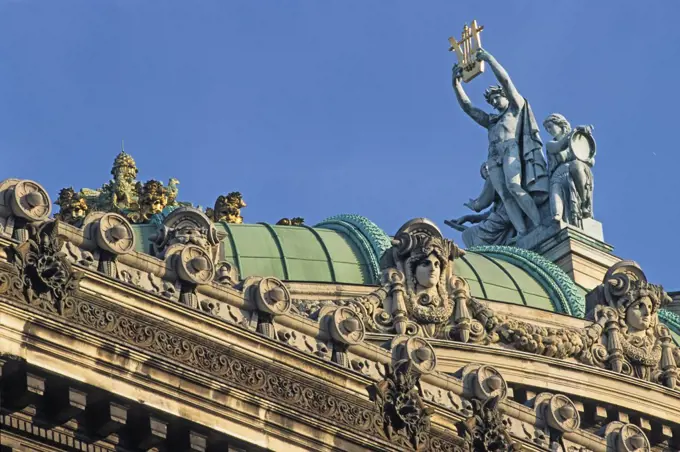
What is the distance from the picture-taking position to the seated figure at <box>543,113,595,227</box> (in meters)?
84.7

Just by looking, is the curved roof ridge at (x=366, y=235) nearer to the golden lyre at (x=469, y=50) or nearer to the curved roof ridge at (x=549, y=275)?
the curved roof ridge at (x=549, y=275)

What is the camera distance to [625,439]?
61500mm

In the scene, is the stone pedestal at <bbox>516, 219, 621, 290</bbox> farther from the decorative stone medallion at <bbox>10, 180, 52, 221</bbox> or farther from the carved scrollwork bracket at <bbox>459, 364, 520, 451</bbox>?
the decorative stone medallion at <bbox>10, 180, 52, 221</bbox>

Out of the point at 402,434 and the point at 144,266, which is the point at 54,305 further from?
the point at 402,434

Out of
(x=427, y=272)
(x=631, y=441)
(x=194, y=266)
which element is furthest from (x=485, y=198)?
(x=194, y=266)

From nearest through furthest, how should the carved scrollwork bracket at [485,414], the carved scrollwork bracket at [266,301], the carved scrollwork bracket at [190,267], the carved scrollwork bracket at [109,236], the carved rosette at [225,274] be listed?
the carved scrollwork bracket at [109,236]
the carved scrollwork bracket at [190,267]
the carved scrollwork bracket at [266,301]
the carved scrollwork bracket at [485,414]
the carved rosette at [225,274]

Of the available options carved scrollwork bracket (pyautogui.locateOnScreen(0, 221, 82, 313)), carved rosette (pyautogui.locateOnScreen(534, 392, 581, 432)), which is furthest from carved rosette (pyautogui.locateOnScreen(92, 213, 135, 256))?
carved rosette (pyautogui.locateOnScreen(534, 392, 581, 432))

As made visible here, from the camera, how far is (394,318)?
6844 cm

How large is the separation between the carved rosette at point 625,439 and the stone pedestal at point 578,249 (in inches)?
798

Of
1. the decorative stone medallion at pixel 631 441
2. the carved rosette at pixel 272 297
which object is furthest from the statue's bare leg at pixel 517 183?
the carved rosette at pixel 272 297

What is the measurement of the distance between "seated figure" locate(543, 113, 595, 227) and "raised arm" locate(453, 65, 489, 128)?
259 cm

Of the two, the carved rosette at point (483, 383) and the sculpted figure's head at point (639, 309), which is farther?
the sculpted figure's head at point (639, 309)

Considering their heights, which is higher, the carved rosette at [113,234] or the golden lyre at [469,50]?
the golden lyre at [469,50]

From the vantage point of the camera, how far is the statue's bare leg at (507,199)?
283 feet
